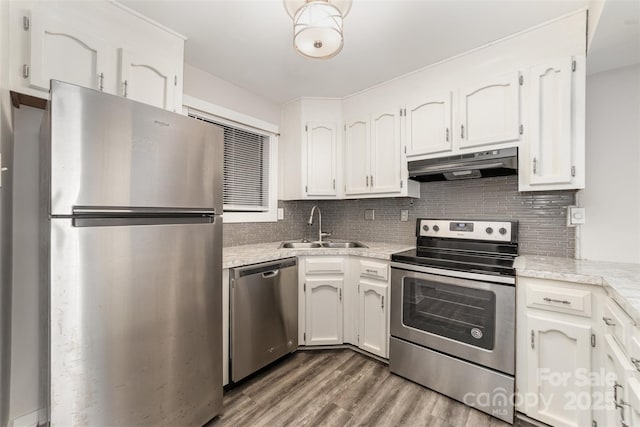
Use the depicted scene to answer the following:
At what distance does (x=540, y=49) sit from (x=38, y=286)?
3.24m

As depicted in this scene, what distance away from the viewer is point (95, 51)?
146 cm

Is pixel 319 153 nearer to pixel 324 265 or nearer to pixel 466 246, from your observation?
pixel 324 265

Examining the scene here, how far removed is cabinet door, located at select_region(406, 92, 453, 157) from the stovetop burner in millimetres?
622

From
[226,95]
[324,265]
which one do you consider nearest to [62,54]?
[226,95]

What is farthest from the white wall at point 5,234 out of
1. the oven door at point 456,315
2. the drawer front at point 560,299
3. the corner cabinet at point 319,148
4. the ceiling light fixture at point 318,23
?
the drawer front at point 560,299

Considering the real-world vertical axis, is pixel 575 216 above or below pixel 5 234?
above

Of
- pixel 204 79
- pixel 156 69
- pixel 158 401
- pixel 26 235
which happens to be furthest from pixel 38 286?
pixel 204 79

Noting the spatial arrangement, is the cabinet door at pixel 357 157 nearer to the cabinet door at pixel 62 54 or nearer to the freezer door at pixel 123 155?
the freezer door at pixel 123 155

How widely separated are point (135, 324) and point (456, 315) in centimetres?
181

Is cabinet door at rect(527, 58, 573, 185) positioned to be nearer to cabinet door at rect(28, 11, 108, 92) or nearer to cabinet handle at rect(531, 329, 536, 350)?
cabinet handle at rect(531, 329, 536, 350)

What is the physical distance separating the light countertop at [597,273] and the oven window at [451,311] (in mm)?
293

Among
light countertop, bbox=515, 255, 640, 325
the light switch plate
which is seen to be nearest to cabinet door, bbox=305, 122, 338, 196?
light countertop, bbox=515, 255, 640, 325

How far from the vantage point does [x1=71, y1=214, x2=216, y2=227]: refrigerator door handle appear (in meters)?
1.08

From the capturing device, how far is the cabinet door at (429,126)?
6.90 feet
